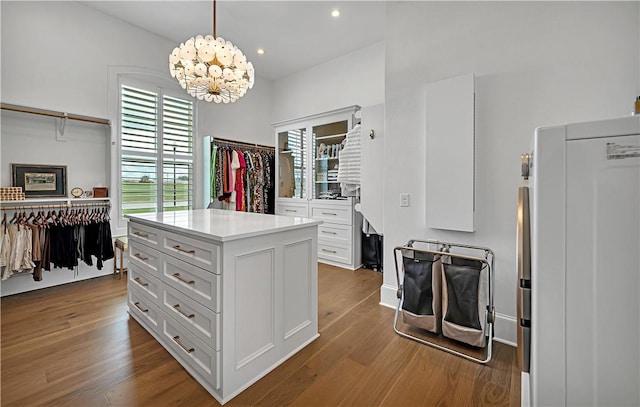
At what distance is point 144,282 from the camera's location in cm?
224

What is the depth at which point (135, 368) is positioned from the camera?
70.6 inches

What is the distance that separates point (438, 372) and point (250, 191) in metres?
3.78

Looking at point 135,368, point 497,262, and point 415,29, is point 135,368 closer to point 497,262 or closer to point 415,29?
point 497,262

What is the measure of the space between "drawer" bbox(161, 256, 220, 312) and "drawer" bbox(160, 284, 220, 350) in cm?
4

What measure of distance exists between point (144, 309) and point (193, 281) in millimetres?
941

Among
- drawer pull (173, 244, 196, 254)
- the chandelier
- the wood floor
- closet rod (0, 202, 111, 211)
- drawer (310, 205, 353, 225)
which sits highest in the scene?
the chandelier

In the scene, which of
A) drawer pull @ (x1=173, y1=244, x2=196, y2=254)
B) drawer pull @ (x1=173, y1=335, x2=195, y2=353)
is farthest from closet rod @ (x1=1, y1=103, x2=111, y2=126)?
drawer pull @ (x1=173, y1=335, x2=195, y2=353)

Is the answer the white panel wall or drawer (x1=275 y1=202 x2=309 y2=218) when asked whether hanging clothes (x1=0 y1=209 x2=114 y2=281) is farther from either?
the white panel wall

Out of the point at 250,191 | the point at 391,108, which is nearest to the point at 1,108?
the point at 250,191

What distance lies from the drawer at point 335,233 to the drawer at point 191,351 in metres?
2.57

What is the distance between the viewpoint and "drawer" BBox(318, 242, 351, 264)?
13.3ft

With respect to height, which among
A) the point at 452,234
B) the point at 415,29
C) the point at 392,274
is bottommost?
the point at 392,274

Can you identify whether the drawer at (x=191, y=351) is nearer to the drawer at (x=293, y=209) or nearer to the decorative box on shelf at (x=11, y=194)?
the decorative box on shelf at (x=11, y=194)

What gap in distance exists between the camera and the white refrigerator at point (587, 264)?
0.55 meters
